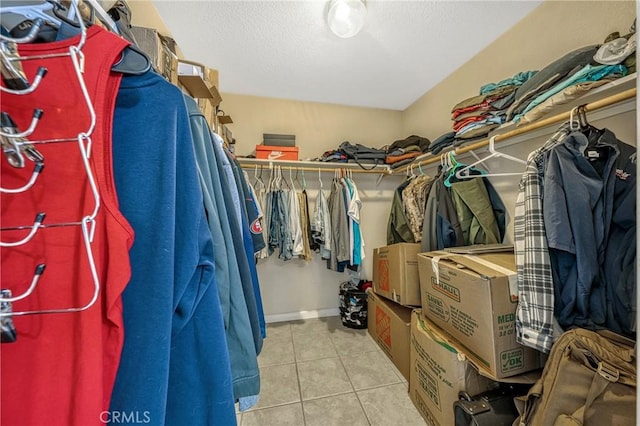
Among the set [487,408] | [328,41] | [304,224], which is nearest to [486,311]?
[487,408]

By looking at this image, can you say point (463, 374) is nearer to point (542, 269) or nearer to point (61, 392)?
point (542, 269)

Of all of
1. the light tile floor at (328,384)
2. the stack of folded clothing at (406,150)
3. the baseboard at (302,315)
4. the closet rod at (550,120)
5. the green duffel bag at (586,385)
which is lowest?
the light tile floor at (328,384)

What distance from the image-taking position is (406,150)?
2309mm

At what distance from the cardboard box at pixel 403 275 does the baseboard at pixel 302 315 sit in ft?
3.13

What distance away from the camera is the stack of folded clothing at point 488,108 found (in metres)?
1.38

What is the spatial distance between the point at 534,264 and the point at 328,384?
142 cm

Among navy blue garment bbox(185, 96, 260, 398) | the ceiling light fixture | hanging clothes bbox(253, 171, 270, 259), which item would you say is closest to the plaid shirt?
navy blue garment bbox(185, 96, 260, 398)

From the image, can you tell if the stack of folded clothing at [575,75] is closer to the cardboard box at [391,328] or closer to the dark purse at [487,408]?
the dark purse at [487,408]

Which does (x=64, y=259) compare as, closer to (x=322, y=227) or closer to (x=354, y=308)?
(x=322, y=227)

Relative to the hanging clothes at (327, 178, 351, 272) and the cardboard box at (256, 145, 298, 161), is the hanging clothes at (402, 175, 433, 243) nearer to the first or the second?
the hanging clothes at (327, 178, 351, 272)

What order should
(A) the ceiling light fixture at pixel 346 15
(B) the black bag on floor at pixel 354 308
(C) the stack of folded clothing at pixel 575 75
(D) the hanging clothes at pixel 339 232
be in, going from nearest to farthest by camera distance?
(C) the stack of folded clothing at pixel 575 75 → (A) the ceiling light fixture at pixel 346 15 → (D) the hanging clothes at pixel 339 232 → (B) the black bag on floor at pixel 354 308

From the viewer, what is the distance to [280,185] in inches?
96.3

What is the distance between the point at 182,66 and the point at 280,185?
1.47m

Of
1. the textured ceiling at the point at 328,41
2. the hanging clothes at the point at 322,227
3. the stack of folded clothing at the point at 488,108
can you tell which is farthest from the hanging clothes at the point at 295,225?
the stack of folded clothing at the point at 488,108
